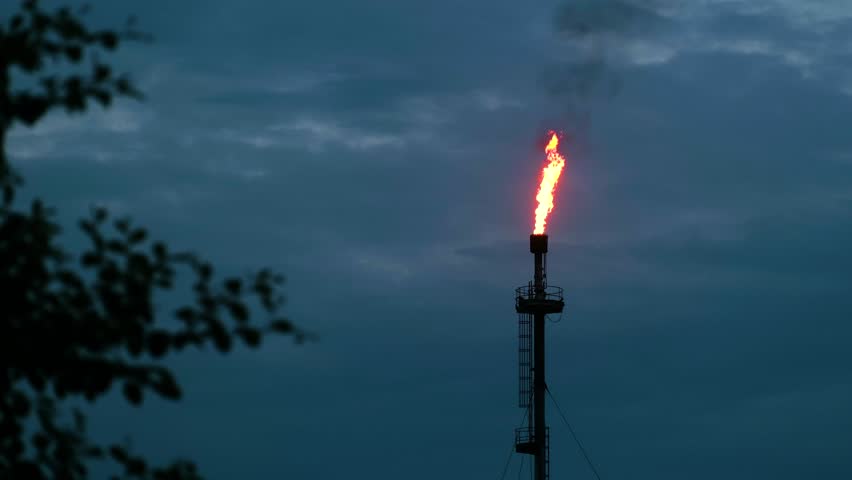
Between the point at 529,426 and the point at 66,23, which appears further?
the point at 529,426

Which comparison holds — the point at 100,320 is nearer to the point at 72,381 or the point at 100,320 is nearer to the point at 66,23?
the point at 72,381

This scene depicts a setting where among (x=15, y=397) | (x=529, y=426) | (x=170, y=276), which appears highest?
(x=529, y=426)

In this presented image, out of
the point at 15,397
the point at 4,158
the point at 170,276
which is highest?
the point at 4,158

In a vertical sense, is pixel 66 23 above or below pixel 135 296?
above

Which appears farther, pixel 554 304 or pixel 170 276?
pixel 554 304

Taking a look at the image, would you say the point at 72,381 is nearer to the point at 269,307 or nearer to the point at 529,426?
the point at 269,307

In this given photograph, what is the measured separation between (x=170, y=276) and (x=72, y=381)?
4.09ft

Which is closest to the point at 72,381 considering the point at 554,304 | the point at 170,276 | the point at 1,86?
the point at 170,276

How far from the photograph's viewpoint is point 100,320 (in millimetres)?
12750

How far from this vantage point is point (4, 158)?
507 inches

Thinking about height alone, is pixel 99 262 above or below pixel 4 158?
below

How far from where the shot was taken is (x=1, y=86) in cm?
1296

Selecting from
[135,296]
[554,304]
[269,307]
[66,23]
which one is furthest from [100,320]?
[554,304]

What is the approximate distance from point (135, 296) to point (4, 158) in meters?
1.53
